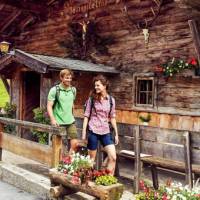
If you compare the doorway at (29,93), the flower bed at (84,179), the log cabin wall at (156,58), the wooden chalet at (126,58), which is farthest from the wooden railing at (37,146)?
the doorway at (29,93)

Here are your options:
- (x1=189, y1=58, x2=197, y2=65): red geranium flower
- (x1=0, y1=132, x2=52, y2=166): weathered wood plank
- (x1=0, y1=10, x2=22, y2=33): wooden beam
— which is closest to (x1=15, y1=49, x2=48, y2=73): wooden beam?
(x1=0, y1=132, x2=52, y2=166): weathered wood plank

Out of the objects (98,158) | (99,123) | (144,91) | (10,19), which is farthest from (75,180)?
(10,19)

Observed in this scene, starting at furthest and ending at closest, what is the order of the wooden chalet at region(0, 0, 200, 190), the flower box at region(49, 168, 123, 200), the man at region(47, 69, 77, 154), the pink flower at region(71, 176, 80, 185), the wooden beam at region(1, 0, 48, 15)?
the wooden beam at region(1, 0, 48, 15)
the wooden chalet at region(0, 0, 200, 190)
the man at region(47, 69, 77, 154)
the pink flower at region(71, 176, 80, 185)
the flower box at region(49, 168, 123, 200)

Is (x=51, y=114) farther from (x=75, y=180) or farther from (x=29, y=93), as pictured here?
(x=29, y=93)

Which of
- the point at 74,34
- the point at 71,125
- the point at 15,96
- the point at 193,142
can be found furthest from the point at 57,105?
the point at 15,96

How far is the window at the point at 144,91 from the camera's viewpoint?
9.84 m

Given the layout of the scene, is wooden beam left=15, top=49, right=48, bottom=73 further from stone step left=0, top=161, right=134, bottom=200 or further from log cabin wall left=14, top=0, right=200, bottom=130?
stone step left=0, top=161, right=134, bottom=200

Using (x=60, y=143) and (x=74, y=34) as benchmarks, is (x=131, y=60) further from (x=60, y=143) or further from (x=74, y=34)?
(x=60, y=143)

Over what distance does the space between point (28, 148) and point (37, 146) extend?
405mm

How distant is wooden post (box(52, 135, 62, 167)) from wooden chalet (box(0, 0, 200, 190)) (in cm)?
124

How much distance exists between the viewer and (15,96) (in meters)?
13.3

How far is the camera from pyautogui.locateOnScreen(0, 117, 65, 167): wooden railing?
20.9 feet

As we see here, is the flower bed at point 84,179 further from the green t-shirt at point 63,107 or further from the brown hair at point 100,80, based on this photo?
the brown hair at point 100,80

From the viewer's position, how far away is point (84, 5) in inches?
464
